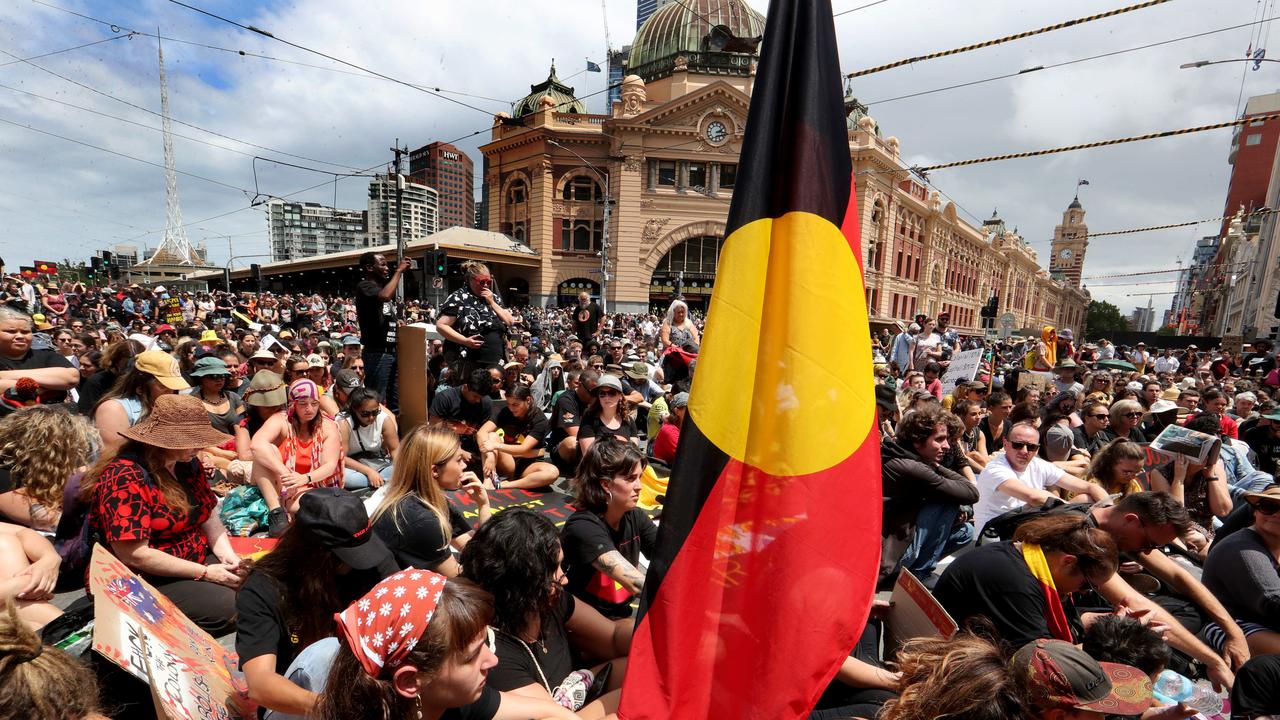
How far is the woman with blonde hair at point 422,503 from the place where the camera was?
2998 millimetres

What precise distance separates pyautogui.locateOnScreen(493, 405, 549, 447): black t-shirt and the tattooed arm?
3.35 meters

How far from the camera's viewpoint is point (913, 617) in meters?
2.58

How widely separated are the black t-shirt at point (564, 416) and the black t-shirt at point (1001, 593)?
4039 mm

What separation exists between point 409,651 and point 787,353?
1.38 metres

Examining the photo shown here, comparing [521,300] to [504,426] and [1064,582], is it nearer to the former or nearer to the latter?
[504,426]

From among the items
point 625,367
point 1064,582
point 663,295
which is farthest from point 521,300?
point 1064,582

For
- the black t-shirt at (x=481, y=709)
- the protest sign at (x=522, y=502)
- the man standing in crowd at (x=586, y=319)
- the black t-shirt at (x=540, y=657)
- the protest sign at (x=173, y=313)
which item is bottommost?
the protest sign at (x=522, y=502)

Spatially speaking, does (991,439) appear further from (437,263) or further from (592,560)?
(437,263)

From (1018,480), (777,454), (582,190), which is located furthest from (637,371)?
(582,190)

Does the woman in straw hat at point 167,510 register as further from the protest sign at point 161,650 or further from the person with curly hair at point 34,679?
Result: the person with curly hair at point 34,679

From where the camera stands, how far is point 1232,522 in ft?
12.1

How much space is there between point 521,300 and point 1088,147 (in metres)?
37.8

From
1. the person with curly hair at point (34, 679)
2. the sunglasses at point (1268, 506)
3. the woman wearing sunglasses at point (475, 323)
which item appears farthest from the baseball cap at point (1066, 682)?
the woman wearing sunglasses at point (475, 323)

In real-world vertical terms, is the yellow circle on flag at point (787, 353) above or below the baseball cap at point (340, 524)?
above
